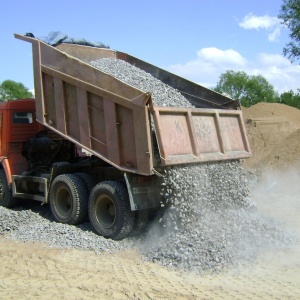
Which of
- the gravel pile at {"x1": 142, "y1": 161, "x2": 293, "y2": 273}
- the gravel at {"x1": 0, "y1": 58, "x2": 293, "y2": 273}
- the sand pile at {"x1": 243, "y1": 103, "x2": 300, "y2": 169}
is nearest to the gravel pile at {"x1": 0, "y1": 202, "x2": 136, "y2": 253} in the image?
the gravel at {"x1": 0, "y1": 58, "x2": 293, "y2": 273}

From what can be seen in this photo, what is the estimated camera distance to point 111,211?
7434 mm

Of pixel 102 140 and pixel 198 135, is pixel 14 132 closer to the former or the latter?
pixel 102 140

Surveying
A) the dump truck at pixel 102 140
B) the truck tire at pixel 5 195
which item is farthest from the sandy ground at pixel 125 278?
the truck tire at pixel 5 195

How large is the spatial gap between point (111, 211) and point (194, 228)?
5.37ft

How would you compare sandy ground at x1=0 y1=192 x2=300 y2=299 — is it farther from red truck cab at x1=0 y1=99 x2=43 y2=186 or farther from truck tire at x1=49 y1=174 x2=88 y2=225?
red truck cab at x1=0 y1=99 x2=43 y2=186

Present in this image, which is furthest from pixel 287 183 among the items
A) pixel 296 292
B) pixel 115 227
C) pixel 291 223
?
pixel 296 292

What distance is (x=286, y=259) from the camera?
6066 millimetres

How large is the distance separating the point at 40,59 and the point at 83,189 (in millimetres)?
2652

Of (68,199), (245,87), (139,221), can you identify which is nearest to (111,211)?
(139,221)

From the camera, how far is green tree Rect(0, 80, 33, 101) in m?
62.2

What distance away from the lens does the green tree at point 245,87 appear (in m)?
60.2

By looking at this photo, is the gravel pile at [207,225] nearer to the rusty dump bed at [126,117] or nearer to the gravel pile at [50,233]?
the rusty dump bed at [126,117]

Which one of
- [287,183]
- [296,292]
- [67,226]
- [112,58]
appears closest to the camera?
[296,292]

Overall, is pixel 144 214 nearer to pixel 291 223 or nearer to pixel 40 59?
pixel 291 223
